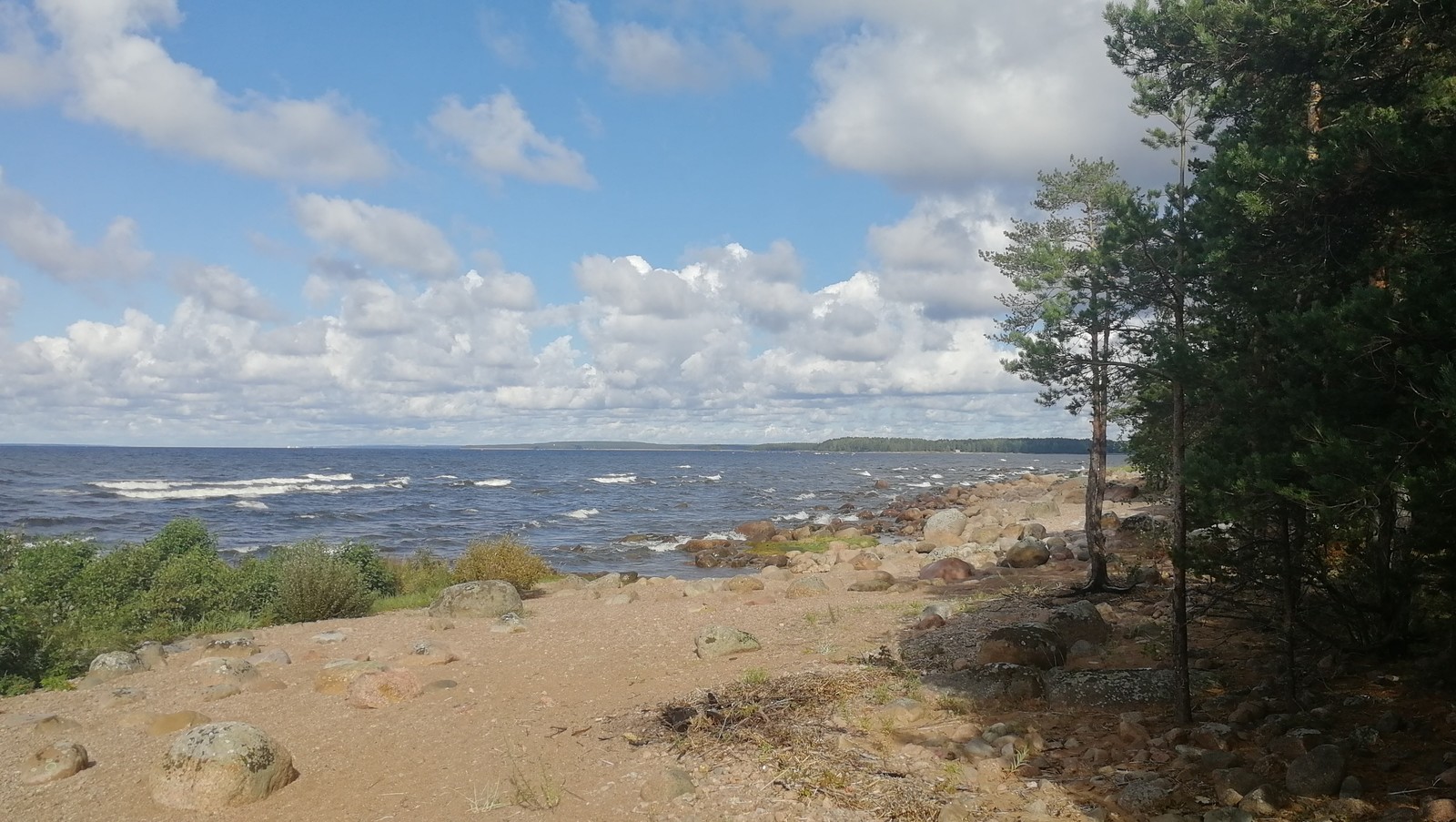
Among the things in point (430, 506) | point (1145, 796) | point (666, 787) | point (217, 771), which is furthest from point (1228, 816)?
point (430, 506)

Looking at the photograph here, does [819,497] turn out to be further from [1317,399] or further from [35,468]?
[35,468]

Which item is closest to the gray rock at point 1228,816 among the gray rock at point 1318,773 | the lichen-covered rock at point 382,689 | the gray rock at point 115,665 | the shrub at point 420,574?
the gray rock at point 1318,773

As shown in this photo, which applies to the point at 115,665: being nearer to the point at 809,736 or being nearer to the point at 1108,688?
the point at 809,736

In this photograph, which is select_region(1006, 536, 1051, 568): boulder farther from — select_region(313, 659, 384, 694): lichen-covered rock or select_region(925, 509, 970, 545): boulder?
select_region(313, 659, 384, 694): lichen-covered rock

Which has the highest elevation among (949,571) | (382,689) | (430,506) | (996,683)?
(996,683)

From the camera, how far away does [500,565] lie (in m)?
21.2

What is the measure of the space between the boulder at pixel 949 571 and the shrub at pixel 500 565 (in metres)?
9.71

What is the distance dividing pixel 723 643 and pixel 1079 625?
189 inches

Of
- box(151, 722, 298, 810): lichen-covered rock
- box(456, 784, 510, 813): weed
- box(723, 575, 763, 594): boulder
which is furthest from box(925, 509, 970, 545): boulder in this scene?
box(151, 722, 298, 810): lichen-covered rock

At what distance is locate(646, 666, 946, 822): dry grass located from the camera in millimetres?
6469

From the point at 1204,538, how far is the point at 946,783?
10.6 feet

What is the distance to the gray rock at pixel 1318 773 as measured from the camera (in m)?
5.61

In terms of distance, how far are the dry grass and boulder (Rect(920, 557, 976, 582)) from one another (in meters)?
9.60

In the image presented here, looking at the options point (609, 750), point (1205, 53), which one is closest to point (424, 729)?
point (609, 750)
